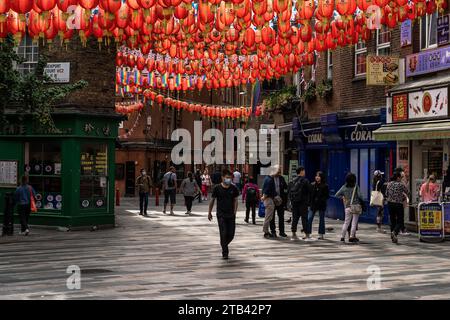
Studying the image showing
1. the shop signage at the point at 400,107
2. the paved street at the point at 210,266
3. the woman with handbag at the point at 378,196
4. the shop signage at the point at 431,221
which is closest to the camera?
the paved street at the point at 210,266

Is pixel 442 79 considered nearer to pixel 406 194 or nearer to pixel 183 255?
pixel 406 194

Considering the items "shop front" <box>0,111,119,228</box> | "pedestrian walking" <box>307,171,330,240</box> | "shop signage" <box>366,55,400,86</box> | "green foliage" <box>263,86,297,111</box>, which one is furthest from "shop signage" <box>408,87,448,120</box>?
"green foliage" <box>263,86,297,111</box>

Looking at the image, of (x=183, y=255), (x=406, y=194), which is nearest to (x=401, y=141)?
(x=406, y=194)

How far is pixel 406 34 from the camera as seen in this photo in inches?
970

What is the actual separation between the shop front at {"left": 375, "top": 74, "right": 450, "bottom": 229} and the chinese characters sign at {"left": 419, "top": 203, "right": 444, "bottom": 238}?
230cm

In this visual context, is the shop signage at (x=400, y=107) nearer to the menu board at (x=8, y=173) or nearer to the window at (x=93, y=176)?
the window at (x=93, y=176)

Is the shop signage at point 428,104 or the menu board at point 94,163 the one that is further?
the menu board at point 94,163

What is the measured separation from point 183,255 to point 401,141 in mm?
10789

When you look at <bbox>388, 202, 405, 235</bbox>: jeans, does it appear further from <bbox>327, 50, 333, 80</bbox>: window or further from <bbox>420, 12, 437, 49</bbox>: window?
<bbox>327, 50, 333, 80</bbox>: window

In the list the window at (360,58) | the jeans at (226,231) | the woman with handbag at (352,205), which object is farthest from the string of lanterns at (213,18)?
the window at (360,58)

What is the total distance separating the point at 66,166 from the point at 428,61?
1108 cm

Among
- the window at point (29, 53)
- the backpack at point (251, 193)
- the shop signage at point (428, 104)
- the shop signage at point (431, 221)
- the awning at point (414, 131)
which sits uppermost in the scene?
the window at point (29, 53)

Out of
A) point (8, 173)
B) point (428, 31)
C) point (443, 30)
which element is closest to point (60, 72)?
point (8, 173)

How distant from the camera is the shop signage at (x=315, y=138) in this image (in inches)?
1245
